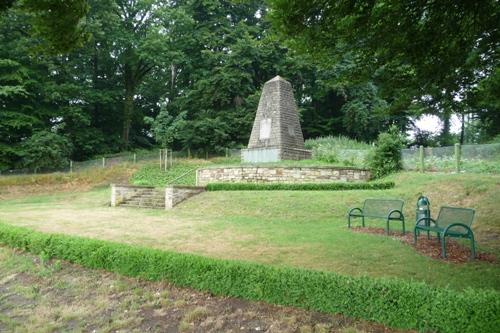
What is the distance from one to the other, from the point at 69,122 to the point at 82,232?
26118 mm

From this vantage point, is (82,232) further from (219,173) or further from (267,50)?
(267,50)

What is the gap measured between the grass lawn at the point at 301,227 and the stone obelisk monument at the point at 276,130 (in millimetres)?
6555

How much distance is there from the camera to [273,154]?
2045cm

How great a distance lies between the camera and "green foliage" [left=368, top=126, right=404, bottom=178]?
656 inches

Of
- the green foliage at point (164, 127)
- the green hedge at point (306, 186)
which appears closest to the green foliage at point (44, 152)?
the green foliage at point (164, 127)

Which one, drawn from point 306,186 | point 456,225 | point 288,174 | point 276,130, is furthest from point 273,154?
point 456,225

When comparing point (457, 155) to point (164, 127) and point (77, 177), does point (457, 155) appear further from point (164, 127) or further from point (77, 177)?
point (77, 177)

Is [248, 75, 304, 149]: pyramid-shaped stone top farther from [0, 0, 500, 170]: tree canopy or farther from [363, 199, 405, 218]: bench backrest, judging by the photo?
[363, 199, 405, 218]: bench backrest

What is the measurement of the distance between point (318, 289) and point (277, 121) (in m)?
16.7

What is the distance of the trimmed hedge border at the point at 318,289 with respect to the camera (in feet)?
12.4

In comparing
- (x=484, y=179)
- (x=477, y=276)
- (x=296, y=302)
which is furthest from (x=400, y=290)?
(x=484, y=179)

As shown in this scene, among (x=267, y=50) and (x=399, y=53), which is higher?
(x=267, y=50)

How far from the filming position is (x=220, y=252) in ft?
23.4

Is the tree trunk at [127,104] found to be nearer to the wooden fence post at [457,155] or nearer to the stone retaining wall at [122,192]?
the stone retaining wall at [122,192]
